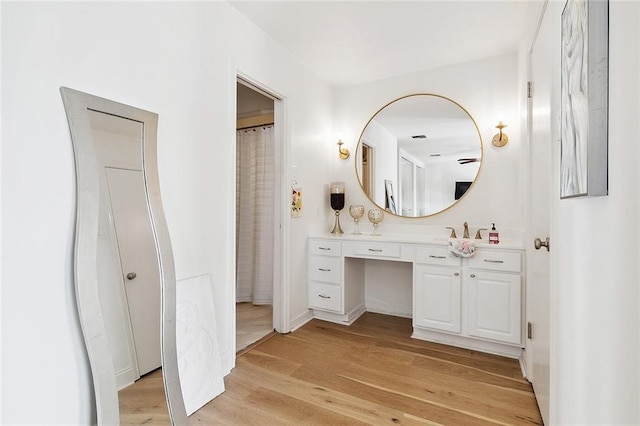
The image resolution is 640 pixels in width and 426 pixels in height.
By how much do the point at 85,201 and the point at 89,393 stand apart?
32.4 inches

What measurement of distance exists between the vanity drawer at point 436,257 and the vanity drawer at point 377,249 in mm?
195

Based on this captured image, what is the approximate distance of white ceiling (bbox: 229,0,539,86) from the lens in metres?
2.21

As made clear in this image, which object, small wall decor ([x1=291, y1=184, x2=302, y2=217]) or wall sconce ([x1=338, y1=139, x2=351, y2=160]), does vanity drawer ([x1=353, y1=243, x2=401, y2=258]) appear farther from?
wall sconce ([x1=338, y1=139, x2=351, y2=160])

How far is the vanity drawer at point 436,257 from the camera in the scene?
257cm

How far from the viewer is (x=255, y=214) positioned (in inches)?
152

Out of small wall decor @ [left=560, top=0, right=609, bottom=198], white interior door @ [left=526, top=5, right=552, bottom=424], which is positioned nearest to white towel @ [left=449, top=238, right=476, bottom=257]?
white interior door @ [left=526, top=5, right=552, bottom=424]

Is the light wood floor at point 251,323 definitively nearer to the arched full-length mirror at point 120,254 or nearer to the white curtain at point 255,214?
the white curtain at point 255,214

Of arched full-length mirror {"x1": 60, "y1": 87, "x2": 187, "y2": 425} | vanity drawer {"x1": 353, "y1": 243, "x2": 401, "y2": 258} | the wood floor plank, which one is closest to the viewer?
arched full-length mirror {"x1": 60, "y1": 87, "x2": 187, "y2": 425}

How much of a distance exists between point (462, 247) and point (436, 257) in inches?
9.4

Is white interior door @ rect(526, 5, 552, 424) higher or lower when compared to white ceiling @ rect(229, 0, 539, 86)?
lower

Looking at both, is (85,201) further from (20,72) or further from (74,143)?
(20,72)

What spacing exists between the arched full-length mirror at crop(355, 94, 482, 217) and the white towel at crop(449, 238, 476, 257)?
0.70m

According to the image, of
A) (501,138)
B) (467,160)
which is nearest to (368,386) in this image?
(467,160)

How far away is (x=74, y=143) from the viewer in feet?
4.37
